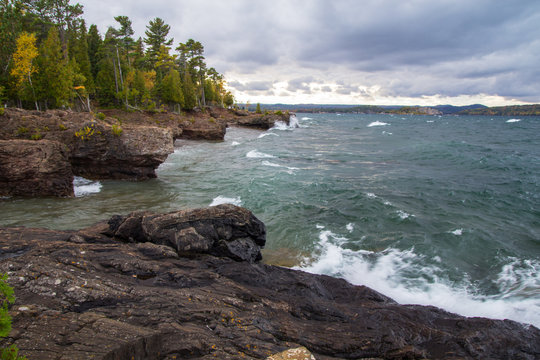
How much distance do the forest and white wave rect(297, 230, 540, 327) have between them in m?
42.7

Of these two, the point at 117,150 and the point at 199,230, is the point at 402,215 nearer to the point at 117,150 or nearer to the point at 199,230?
the point at 199,230

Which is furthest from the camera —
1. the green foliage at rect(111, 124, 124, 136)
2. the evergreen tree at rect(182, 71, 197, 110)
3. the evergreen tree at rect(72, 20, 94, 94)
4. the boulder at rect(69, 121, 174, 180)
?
the evergreen tree at rect(182, 71, 197, 110)

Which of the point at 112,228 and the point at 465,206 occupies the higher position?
the point at 112,228

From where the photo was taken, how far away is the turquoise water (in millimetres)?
10836

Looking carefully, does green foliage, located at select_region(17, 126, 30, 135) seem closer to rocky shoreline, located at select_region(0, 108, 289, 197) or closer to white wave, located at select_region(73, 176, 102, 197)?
rocky shoreline, located at select_region(0, 108, 289, 197)

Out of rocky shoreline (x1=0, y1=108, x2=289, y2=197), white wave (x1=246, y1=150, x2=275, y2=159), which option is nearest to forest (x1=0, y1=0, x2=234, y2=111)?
rocky shoreline (x1=0, y1=108, x2=289, y2=197)

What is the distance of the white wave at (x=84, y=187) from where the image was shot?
1889 cm

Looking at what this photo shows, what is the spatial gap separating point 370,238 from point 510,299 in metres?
5.65

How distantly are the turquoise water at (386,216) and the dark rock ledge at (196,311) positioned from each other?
256 cm

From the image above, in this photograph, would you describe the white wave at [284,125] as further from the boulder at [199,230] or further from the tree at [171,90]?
the boulder at [199,230]

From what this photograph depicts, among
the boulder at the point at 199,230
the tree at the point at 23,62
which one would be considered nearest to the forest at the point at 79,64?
the tree at the point at 23,62

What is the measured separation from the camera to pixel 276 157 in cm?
3616

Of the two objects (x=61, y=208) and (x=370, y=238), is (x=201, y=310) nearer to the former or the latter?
(x=370, y=238)

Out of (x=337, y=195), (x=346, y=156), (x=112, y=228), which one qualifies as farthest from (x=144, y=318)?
(x=346, y=156)
